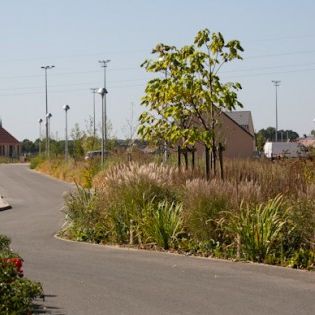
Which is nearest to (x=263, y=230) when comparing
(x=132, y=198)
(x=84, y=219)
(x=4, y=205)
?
(x=132, y=198)

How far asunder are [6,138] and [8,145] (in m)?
1.02

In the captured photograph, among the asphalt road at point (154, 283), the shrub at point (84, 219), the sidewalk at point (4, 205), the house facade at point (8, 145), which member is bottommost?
the sidewalk at point (4, 205)

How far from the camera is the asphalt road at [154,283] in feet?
29.2

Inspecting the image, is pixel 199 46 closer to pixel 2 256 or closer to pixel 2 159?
pixel 2 256

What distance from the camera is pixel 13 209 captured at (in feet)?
88.7

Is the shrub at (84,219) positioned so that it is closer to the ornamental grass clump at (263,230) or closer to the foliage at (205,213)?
the foliage at (205,213)

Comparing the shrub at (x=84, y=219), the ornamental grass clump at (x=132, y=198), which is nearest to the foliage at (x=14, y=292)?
the ornamental grass clump at (x=132, y=198)

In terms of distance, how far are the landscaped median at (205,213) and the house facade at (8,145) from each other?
286 feet

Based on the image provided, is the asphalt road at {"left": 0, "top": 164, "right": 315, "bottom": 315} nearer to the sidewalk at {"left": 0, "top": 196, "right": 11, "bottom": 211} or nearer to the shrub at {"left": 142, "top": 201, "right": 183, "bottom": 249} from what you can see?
the shrub at {"left": 142, "top": 201, "right": 183, "bottom": 249}

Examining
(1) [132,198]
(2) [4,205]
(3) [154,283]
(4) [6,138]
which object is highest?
(4) [6,138]

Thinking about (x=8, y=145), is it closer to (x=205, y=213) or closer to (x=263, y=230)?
(x=205, y=213)

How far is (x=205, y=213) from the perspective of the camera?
13375 millimetres

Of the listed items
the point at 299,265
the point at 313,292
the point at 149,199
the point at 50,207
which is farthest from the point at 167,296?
the point at 50,207

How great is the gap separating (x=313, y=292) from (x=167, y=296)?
1.95 m
